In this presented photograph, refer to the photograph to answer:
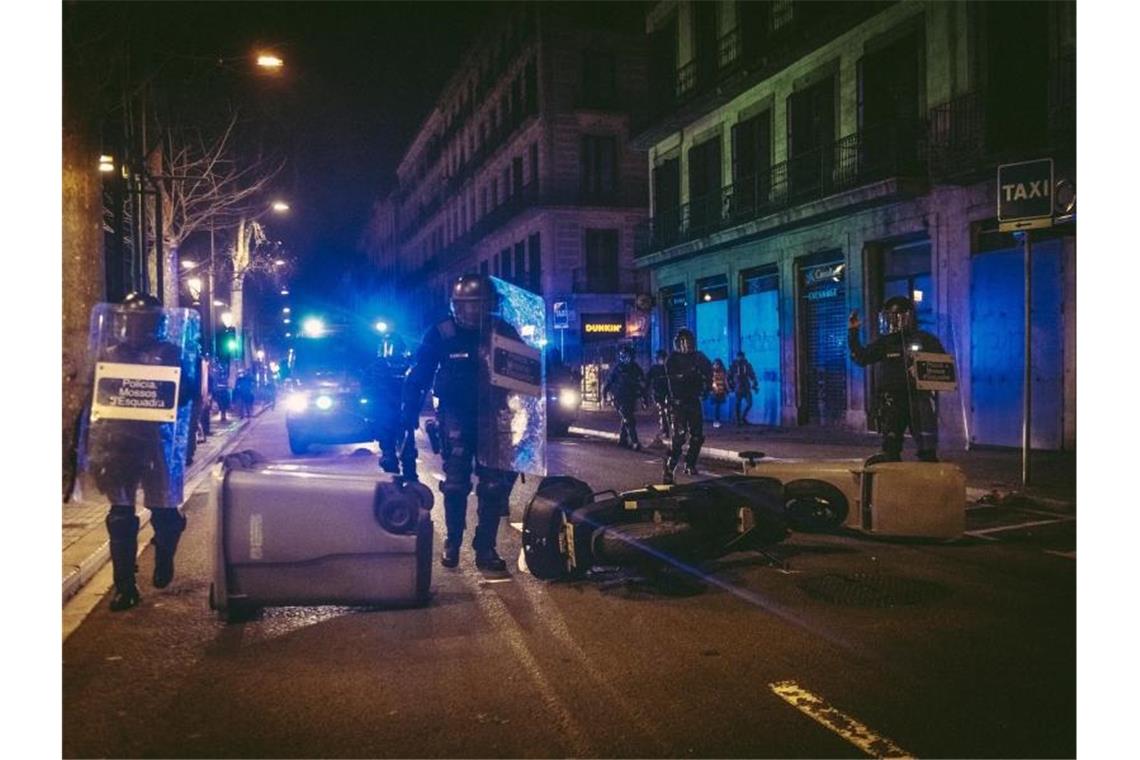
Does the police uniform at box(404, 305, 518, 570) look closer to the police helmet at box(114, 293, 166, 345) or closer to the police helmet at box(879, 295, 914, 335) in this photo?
the police helmet at box(114, 293, 166, 345)

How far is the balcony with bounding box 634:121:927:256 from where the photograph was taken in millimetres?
18125

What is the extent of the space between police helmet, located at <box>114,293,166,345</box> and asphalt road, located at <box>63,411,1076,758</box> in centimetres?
172

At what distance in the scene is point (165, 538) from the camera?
19.5ft

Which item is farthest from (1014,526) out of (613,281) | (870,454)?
(613,281)

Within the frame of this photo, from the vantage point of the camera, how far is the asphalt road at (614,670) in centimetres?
355

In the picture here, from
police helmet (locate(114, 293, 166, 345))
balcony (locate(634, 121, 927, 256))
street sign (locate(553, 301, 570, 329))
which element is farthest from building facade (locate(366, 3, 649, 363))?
police helmet (locate(114, 293, 166, 345))

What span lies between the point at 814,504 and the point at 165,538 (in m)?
4.89

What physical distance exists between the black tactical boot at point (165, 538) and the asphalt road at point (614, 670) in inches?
5.0

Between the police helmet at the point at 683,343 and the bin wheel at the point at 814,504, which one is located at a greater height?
the police helmet at the point at 683,343

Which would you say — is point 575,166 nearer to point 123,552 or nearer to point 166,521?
point 166,521

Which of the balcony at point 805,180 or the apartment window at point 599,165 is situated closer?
the balcony at point 805,180

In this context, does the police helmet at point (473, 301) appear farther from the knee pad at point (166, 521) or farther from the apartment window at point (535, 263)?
the apartment window at point (535, 263)

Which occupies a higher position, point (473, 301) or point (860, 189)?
Answer: point (860, 189)

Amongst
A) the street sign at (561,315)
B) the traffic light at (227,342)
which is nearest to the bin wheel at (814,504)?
the traffic light at (227,342)
